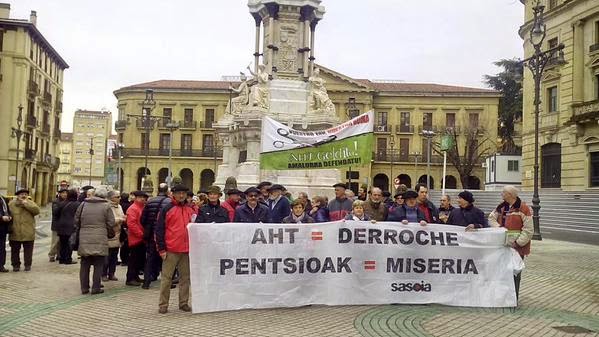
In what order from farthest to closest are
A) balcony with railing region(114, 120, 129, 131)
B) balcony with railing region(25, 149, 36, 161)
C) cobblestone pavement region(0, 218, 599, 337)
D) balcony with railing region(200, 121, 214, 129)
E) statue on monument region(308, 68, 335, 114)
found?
1. balcony with railing region(114, 120, 129, 131)
2. balcony with railing region(200, 121, 214, 129)
3. balcony with railing region(25, 149, 36, 161)
4. statue on monument region(308, 68, 335, 114)
5. cobblestone pavement region(0, 218, 599, 337)

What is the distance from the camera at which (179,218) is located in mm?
8438

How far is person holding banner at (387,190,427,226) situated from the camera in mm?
9477

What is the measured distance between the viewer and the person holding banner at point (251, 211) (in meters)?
9.44

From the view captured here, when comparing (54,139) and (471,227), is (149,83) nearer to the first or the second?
(54,139)

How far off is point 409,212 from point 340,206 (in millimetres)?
1542

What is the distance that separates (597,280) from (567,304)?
3.10m

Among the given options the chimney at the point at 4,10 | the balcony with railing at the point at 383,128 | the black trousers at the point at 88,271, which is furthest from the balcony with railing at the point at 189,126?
the black trousers at the point at 88,271

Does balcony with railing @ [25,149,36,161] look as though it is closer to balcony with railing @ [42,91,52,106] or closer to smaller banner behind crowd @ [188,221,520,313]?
balcony with railing @ [42,91,52,106]

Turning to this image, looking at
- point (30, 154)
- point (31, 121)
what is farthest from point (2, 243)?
point (31, 121)

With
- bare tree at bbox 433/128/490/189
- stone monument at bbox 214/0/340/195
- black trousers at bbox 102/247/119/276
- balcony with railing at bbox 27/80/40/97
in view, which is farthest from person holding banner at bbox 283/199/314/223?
balcony with railing at bbox 27/80/40/97

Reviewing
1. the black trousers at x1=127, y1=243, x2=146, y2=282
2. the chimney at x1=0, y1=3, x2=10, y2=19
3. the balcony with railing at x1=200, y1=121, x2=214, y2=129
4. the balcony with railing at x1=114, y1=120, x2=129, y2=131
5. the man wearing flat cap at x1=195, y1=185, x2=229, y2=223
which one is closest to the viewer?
the man wearing flat cap at x1=195, y1=185, x2=229, y2=223

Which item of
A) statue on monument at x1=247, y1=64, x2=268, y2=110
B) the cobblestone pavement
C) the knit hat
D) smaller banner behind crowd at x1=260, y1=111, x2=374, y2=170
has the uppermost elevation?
statue on monument at x1=247, y1=64, x2=268, y2=110

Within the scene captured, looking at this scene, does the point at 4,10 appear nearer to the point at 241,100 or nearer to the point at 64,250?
the point at 241,100

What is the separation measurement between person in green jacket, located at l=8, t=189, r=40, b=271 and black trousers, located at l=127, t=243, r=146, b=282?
274 centimetres
